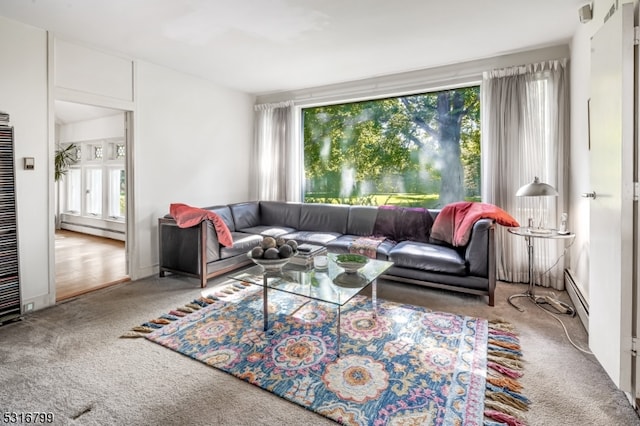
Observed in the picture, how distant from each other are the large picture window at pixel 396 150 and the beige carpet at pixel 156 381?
201 centimetres

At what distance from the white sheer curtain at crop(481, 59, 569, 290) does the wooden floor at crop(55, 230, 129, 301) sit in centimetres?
446

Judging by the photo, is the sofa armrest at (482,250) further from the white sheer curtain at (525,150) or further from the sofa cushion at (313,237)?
the sofa cushion at (313,237)

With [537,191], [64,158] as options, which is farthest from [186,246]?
[64,158]

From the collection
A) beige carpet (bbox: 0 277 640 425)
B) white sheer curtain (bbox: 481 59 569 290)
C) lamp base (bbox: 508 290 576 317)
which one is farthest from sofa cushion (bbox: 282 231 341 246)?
lamp base (bbox: 508 290 576 317)

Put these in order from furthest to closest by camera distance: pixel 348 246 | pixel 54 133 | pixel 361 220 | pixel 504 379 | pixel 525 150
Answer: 1. pixel 361 220
2. pixel 348 246
3. pixel 525 150
4. pixel 54 133
5. pixel 504 379

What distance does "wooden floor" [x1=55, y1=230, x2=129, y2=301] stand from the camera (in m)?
3.63

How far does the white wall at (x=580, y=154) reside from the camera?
288 cm

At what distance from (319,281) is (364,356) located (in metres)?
0.64

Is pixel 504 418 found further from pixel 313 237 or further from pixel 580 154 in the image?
pixel 313 237

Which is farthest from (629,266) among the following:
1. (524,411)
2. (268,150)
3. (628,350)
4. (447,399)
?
(268,150)

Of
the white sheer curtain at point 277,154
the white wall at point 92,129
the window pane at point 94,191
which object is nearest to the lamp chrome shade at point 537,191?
the white sheer curtain at point 277,154

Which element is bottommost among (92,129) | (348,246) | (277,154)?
(348,246)

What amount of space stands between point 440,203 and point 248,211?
8.99 ft

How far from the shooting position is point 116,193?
6570 mm
